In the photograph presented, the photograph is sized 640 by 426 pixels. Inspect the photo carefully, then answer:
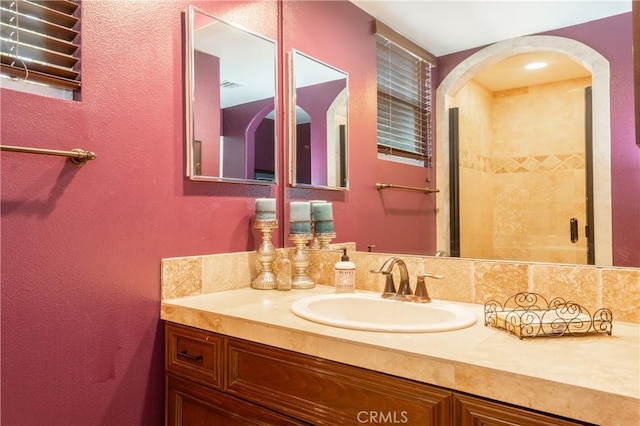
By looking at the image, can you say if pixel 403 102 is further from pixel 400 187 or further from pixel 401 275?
pixel 401 275

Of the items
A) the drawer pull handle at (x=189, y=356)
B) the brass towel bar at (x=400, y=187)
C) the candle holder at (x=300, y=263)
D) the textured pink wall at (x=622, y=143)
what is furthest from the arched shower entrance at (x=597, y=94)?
the drawer pull handle at (x=189, y=356)

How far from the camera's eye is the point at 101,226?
129 centimetres

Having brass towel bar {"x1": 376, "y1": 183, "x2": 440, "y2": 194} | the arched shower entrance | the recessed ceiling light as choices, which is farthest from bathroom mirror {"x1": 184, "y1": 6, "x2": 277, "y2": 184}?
the recessed ceiling light

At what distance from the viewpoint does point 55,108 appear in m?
1.19

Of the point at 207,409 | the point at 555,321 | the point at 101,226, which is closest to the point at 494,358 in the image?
the point at 555,321

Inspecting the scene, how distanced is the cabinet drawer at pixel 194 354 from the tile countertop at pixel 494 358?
0.19ft

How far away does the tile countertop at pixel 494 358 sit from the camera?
2.40 ft

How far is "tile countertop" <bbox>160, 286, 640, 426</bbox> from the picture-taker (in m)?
0.73

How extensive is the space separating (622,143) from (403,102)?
72 cm

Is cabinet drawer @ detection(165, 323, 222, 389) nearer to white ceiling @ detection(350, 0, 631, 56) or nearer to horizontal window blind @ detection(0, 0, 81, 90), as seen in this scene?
horizontal window blind @ detection(0, 0, 81, 90)

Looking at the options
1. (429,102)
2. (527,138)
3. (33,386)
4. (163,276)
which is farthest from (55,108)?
(527,138)

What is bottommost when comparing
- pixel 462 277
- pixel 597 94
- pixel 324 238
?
pixel 462 277

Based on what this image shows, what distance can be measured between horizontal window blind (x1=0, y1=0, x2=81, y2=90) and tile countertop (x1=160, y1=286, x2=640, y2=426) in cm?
79

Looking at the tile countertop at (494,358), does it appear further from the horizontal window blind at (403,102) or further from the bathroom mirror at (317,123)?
the bathroom mirror at (317,123)
